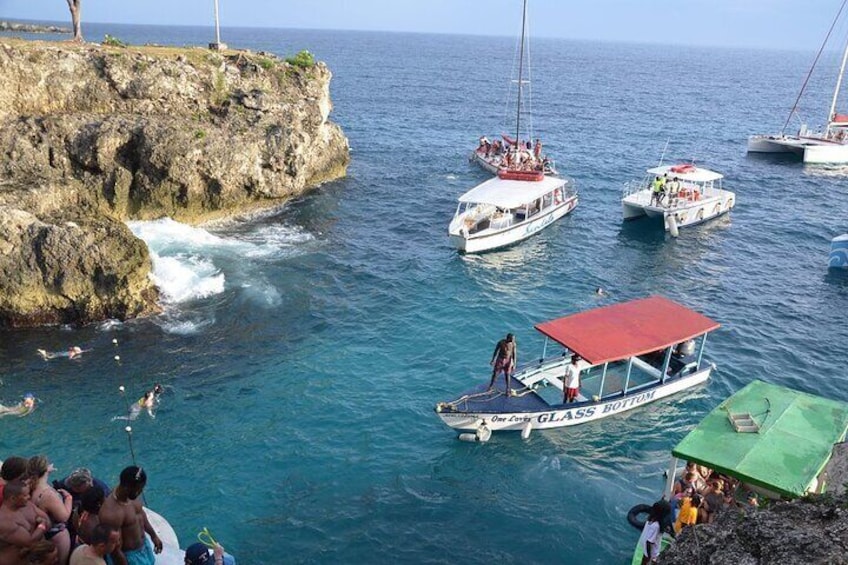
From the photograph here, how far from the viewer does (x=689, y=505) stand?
1501 centimetres

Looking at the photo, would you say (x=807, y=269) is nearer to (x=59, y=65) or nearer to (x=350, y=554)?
(x=350, y=554)

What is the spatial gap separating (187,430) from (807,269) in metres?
36.9

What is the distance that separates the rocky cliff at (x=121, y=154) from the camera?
2884 centimetres

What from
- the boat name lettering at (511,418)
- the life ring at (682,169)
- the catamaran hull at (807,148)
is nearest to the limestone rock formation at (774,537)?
the boat name lettering at (511,418)

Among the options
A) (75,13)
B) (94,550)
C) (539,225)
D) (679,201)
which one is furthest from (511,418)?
(75,13)

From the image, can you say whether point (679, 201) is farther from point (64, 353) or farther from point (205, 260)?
point (64, 353)

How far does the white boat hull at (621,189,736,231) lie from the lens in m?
44.8

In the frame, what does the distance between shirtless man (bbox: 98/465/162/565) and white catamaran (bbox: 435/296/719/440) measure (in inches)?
480

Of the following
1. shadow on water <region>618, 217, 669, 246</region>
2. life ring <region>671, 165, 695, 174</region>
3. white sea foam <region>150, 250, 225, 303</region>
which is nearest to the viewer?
white sea foam <region>150, 250, 225, 303</region>

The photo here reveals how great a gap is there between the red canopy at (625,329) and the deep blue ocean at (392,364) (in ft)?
9.45

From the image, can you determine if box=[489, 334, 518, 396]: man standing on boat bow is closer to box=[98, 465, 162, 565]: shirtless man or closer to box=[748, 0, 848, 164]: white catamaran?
box=[98, 465, 162, 565]: shirtless man

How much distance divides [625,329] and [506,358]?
15.7 feet

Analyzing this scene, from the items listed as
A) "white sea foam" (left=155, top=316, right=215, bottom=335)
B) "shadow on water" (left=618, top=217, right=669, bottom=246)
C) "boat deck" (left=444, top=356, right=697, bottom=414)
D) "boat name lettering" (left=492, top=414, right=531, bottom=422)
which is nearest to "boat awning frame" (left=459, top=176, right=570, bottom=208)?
"shadow on water" (left=618, top=217, right=669, bottom=246)

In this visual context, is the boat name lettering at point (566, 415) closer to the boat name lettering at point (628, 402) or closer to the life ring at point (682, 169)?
the boat name lettering at point (628, 402)
